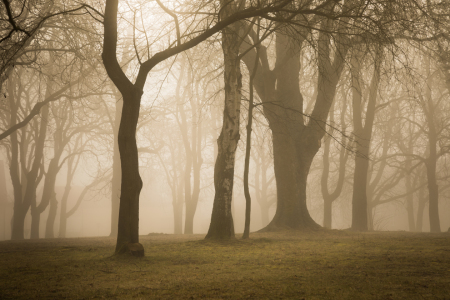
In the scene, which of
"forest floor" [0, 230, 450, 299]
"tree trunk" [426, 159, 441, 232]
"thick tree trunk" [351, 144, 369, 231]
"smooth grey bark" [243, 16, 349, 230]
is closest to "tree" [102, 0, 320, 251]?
"forest floor" [0, 230, 450, 299]

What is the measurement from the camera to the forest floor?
3492mm

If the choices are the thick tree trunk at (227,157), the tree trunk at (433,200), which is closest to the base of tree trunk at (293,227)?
the thick tree trunk at (227,157)

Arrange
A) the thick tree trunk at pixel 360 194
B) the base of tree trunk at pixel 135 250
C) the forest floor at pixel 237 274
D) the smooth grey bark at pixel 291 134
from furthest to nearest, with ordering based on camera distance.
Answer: the thick tree trunk at pixel 360 194 → the smooth grey bark at pixel 291 134 → the base of tree trunk at pixel 135 250 → the forest floor at pixel 237 274

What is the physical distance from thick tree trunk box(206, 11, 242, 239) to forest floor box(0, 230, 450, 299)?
1.44m

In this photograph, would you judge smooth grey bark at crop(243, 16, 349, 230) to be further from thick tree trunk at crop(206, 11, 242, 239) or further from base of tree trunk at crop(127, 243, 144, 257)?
base of tree trunk at crop(127, 243, 144, 257)

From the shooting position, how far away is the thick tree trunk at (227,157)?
27.2ft

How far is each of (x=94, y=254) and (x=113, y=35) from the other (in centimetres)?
392

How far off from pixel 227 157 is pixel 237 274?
13.8ft

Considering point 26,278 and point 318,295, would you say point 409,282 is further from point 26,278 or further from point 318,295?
point 26,278

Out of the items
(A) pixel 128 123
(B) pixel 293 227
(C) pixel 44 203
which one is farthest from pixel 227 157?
(C) pixel 44 203

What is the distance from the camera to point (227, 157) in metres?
8.48

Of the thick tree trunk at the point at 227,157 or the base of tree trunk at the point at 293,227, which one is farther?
the base of tree trunk at the point at 293,227

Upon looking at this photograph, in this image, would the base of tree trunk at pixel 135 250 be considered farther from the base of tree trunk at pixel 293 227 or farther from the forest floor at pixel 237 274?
the base of tree trunk at pixel 293 227

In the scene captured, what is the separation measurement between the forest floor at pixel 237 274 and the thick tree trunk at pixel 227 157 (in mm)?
1437
